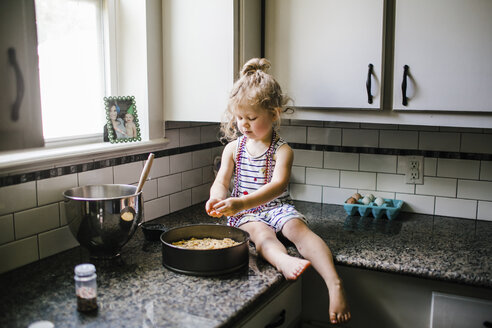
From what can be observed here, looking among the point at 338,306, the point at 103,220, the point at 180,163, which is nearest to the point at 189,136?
the point at 180,163

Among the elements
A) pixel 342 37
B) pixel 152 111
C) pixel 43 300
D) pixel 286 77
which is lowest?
pixel 43 300

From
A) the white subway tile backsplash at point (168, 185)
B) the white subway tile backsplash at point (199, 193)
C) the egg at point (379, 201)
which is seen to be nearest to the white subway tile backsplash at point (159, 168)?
Result: the white subway tile backsplash at point (168, 185)

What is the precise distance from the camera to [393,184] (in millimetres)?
2162

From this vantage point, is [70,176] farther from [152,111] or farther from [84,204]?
[152,111]

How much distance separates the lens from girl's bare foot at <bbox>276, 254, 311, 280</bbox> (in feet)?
4.65

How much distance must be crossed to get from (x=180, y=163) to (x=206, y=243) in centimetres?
69

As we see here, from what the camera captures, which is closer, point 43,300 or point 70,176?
point 43,300

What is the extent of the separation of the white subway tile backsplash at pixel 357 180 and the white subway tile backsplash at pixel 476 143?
0.39 meters

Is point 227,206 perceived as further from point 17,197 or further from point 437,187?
point 437,187

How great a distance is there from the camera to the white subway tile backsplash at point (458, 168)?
79.6 inches

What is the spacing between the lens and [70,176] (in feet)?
5.29

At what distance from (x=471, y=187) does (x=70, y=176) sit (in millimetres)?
1561

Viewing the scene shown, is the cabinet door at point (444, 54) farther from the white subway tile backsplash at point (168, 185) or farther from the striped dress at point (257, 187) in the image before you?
the white subway tile backsplash at point (168, 185)

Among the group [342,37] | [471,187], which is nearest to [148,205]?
[342,37]
